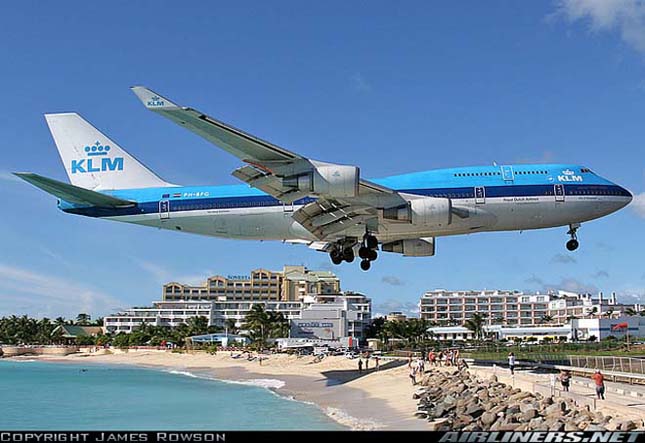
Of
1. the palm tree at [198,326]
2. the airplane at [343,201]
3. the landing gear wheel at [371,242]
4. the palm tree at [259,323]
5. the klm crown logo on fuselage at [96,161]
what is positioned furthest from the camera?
the palm tree at [198,326]

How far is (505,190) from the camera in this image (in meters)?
38.7

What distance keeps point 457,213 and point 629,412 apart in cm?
1464

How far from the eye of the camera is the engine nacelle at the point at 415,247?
44.6 metres

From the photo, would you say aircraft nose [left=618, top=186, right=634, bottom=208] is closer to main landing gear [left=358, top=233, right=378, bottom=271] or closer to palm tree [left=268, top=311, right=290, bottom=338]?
main landing gear [left=358, top=233, right=378, bottom=271]

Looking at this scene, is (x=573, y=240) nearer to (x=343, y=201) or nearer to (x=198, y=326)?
(x=343, y=201)

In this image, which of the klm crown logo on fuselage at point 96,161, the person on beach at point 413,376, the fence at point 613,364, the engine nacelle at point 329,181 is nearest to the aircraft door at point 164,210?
the klm crown logo on fuselage at point 96,161

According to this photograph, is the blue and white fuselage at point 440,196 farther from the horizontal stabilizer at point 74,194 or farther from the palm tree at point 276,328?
the palm tree at point 276,328

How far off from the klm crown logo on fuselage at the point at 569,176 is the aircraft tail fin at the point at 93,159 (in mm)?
23679

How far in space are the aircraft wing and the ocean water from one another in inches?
525

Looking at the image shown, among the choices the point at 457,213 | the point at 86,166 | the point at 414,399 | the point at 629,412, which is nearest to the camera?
the point at 629,412

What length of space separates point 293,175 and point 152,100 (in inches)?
307

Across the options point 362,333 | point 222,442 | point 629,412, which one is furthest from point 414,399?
point 362,333

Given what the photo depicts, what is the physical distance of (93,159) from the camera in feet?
149

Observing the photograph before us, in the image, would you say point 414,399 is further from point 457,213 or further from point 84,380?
point 84,380
